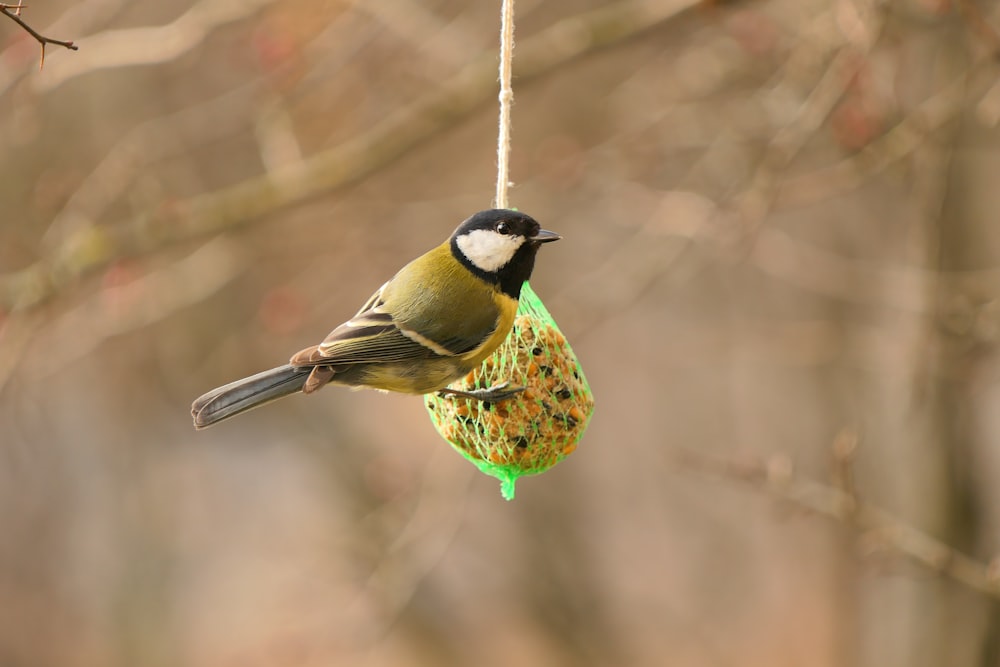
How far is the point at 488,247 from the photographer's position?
114 inches

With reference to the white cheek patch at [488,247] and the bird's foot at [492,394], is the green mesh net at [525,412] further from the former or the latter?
the white cheek patch at [488,247]

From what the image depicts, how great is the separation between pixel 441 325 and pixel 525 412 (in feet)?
1.11

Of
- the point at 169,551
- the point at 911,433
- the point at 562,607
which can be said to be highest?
the point at 911,433

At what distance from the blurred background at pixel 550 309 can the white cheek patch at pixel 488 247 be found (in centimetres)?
111

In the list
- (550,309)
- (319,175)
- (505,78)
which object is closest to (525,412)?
(505,78)

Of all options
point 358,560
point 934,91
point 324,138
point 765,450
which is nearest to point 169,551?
point 358,560

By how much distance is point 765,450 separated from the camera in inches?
318

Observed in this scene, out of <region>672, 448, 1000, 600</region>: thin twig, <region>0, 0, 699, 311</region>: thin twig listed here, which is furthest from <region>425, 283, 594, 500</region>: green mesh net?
<region>0, 0, 699, 311</region>: thin twig

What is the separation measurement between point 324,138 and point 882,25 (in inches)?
127

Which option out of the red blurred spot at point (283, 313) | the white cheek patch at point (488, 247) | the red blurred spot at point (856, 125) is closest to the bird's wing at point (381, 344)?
the white cheek patch at point (488, 247)

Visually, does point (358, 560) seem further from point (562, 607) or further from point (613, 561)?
point (613, 561)

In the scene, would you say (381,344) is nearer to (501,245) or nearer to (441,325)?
(441,325)

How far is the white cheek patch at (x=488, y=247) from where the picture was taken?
2840mm

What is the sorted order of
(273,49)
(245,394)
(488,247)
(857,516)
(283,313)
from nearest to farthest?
(245,394) < (488,247) < (857,516) < (273,49) < (283,313)
